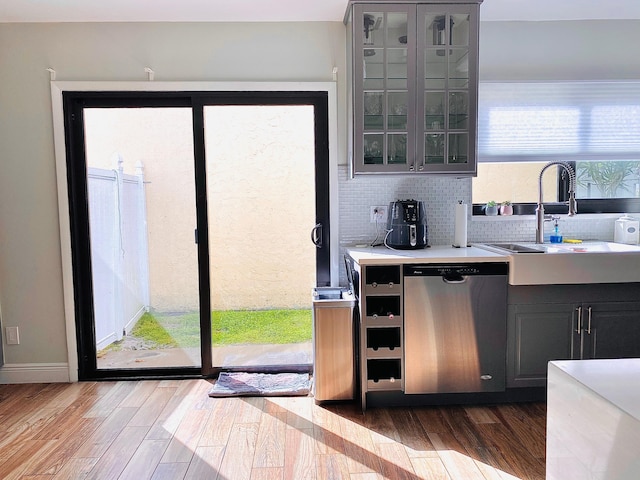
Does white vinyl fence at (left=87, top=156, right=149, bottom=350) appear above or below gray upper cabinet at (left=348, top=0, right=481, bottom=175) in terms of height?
below

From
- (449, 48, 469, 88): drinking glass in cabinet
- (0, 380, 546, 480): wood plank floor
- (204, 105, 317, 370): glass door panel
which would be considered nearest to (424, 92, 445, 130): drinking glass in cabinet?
(449, 48, 469, 88): drinking glass in cabinet

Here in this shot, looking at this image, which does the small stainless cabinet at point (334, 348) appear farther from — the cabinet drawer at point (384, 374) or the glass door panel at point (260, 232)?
the glass door panel at point (260, 232)

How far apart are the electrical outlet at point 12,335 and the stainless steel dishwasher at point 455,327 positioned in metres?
2.59

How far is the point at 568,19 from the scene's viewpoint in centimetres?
318

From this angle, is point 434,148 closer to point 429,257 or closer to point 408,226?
point 408,226

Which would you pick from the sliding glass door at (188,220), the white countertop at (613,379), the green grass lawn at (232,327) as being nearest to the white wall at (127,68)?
the sliding glass door at (188,220)

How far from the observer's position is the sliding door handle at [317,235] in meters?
3.23

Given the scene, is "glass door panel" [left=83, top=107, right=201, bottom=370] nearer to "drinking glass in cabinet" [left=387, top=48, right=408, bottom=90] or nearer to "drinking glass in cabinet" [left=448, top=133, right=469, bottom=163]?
"drinking glass in cabinet" [left=387, top=48, right=408, bottom=90]

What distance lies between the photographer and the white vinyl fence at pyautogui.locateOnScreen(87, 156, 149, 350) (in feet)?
10.7

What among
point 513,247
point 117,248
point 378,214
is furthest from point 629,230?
point 117,248

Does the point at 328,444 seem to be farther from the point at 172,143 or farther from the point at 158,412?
the point at 172,143

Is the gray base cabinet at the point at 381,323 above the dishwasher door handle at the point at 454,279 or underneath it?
underneath

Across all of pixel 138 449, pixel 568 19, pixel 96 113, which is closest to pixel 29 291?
pixel 96 113

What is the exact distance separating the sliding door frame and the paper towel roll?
796mm
